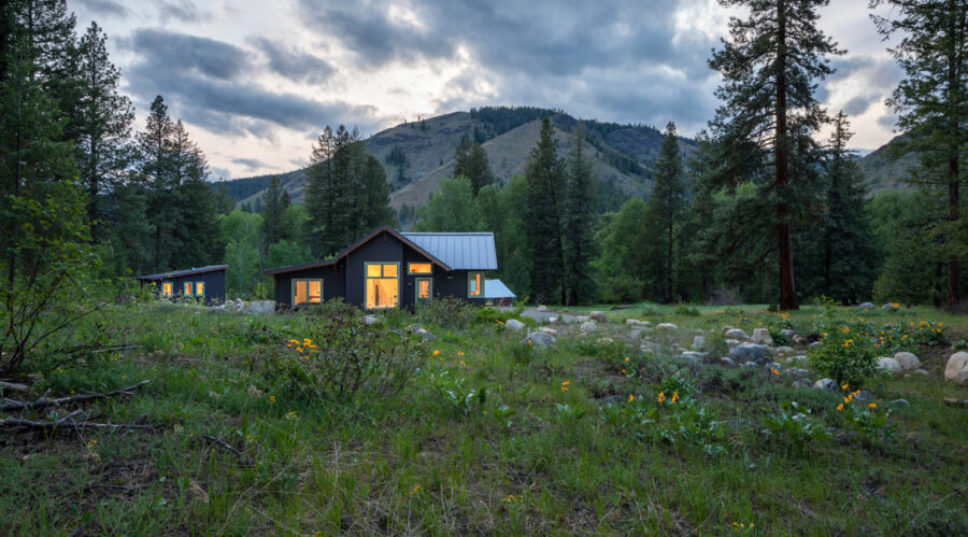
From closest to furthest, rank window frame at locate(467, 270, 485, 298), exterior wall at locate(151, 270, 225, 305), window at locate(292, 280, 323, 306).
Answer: window at locate(292, 280, 323, 306)
window frame at locate(467, 270, 485, 298)
exterior wall at locate(151, 270, 225, 305)

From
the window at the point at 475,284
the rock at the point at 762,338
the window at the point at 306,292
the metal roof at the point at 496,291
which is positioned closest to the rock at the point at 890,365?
the rock at the point at 762,338

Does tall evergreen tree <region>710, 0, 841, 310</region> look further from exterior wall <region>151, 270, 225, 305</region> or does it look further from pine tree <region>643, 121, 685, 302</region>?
exterior wall <region>151, 270, 225, 305</region>

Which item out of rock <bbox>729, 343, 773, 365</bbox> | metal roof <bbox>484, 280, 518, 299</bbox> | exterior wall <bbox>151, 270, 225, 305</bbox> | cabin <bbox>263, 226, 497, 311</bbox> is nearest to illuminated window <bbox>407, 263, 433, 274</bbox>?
cabin <bbox>263, 226, 497, 311</bbox>

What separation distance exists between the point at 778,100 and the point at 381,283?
59.9ft

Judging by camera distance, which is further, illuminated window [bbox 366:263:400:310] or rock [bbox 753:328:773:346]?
illuminated window [bbox 366:263:400:310]

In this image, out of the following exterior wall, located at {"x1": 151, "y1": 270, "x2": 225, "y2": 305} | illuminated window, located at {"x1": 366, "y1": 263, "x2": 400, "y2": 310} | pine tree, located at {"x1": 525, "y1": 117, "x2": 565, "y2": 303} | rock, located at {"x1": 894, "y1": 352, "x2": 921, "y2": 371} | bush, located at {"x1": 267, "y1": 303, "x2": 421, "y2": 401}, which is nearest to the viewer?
bush, located at {"x1": 267, "y1": 303, "x2": 421, "y2": 401}

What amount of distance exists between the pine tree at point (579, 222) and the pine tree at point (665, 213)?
6.43m

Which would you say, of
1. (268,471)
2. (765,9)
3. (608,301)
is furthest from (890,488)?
(608,301)

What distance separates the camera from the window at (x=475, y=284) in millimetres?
21703

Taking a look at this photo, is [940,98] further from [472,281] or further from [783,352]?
[472,281]

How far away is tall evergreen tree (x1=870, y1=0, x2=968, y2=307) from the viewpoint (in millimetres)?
9367

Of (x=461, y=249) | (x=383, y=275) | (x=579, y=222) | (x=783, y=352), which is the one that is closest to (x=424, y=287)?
(x=383, y=275)

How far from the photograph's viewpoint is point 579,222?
37500 mm

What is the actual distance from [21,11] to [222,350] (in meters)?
22.7
